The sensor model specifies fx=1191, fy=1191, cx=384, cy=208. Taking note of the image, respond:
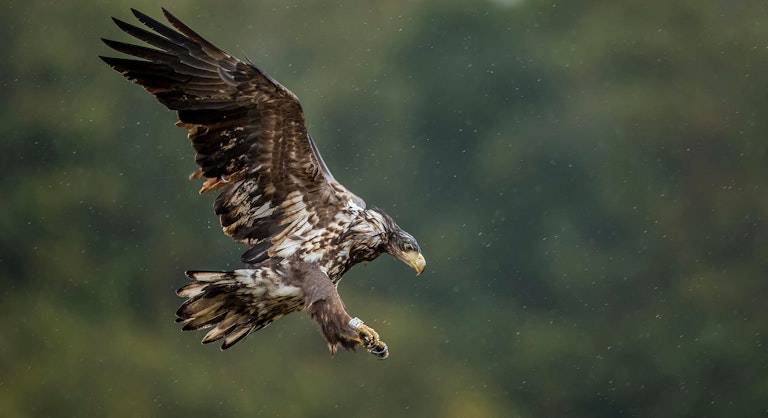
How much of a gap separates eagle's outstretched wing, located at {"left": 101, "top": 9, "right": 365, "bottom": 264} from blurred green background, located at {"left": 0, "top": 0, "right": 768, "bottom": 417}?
43.9ft

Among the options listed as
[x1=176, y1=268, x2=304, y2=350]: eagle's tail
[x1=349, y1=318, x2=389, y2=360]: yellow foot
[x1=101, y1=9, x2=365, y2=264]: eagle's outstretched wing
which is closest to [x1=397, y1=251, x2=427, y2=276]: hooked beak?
[x1=101, y1=9, x2=365, y2=264]: eagle's outstretched wing

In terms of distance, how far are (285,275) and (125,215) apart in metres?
15.4

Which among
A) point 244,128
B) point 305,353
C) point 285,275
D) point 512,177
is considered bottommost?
point 285,275

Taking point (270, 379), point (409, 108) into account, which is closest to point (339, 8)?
point (409, 108)

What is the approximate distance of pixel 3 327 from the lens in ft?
72.4

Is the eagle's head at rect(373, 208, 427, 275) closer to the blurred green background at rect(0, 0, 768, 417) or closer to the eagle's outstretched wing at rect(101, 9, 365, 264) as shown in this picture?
the eagle's outstretched wing at rect(101, 9, 365, 264)

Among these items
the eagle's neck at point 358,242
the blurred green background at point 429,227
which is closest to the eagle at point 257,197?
the eagle's neck at point 358,242

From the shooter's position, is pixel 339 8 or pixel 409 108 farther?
pixel 339 8

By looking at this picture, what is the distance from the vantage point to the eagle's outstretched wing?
21.9 feet

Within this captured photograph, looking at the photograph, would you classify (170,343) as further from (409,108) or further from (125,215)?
(409,108)

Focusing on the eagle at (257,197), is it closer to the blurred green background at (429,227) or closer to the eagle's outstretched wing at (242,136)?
the eagle's outstretched wing at (242,136)

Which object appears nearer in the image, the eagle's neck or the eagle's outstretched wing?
the eagle's outstretched wing

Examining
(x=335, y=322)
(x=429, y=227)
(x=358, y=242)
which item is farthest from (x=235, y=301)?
(x=429, y=227)

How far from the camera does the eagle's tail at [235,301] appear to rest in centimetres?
681
